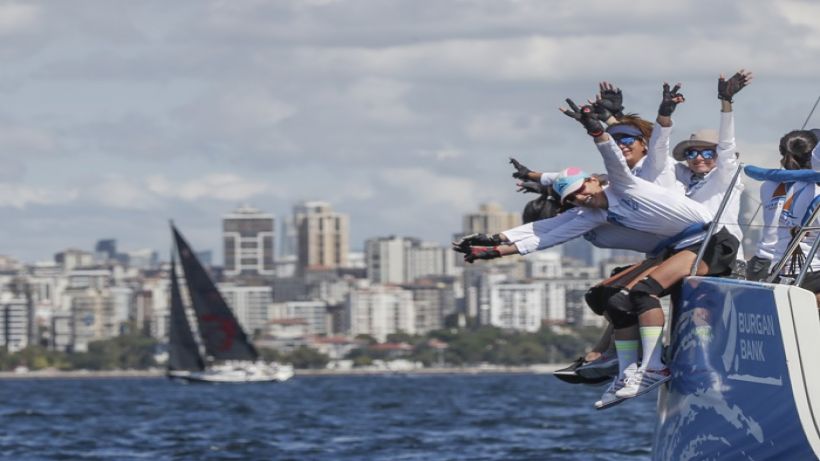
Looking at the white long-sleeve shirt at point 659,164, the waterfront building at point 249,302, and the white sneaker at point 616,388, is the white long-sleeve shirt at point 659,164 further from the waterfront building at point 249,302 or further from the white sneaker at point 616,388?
the waterfront building at point 249,302

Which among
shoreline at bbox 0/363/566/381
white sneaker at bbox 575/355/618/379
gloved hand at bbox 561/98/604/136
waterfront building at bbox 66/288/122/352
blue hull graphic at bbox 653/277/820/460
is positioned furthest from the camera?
waterfront building at bbox 66/288/122/352

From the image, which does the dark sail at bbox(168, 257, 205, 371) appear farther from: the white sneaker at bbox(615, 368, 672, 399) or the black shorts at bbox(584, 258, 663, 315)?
the white sneaker at bbox(615, 368, 672, 399)

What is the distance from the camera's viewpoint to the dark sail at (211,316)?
61406 millimetres

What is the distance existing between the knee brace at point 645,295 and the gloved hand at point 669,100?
0.63 metres

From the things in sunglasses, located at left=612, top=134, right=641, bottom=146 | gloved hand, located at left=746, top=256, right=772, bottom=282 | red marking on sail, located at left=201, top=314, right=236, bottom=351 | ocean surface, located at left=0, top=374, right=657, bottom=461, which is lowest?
ocean surface, located at left=0, top=374, right=657, bottom=461

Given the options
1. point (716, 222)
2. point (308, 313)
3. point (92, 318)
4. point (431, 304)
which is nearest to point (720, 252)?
point (716, 222)

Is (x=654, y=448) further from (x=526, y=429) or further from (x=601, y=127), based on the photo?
(x=526, y=429)

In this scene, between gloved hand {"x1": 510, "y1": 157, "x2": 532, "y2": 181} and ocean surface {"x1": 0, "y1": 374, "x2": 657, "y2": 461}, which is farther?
ocean surface {"x1": 0, "y1": 374, "x2": 657, "y2": 461}

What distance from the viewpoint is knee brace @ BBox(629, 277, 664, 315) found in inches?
292

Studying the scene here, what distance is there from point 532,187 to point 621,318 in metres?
0.83

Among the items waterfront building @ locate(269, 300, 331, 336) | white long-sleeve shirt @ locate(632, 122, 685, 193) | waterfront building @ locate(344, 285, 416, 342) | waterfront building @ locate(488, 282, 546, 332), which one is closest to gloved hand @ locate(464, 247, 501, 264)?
white long-sleeve shirt @ locate(632, 122, 685, 193)

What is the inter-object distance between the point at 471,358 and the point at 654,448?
11933 centimetres

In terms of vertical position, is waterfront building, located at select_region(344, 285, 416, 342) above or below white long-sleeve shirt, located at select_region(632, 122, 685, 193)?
above

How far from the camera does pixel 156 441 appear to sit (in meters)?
19.8
